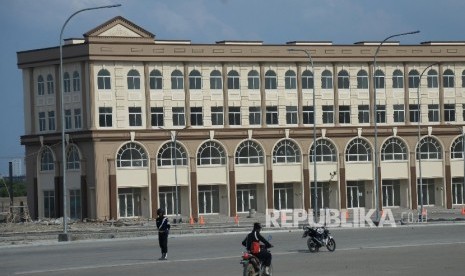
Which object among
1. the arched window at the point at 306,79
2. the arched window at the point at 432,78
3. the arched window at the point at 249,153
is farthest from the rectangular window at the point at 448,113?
the arched window at the point at 249,153

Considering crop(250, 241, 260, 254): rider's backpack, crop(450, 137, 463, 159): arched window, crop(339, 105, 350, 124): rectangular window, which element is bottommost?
crop(250, 241, 260, 254): rider's backpack

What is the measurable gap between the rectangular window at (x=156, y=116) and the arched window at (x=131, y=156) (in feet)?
8.19

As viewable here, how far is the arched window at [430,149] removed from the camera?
10488 cm

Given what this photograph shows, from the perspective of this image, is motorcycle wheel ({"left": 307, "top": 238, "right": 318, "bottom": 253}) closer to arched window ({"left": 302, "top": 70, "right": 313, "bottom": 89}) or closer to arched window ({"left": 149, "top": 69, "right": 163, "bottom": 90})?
arched window ({"left": 149, "top": 69, "right": 163, "bottom": 90})

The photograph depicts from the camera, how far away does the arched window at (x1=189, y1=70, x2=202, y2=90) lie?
321 ft

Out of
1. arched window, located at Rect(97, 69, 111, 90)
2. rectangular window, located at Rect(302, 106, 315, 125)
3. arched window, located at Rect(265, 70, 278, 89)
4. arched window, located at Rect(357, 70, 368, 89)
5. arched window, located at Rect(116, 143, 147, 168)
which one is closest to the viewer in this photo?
arched window, located at Rect(97, 69, 111, 90)

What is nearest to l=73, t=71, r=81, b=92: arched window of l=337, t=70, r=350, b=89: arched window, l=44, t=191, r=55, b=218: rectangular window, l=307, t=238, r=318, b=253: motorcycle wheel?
l=44, t=191, r=55, b=218: rectangular window

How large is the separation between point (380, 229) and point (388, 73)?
40108mm

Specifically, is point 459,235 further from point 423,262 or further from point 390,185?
point 390,185

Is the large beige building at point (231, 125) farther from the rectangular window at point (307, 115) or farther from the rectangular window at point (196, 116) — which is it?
the rectangular window at point (307, 115)

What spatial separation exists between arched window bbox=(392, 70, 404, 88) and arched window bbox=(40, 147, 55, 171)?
30507 mm

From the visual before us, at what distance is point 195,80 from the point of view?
98250 mm

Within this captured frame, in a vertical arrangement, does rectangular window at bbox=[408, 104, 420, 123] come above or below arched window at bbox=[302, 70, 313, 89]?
below

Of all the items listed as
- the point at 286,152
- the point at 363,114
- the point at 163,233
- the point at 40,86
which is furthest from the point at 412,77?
the point at 163,233
